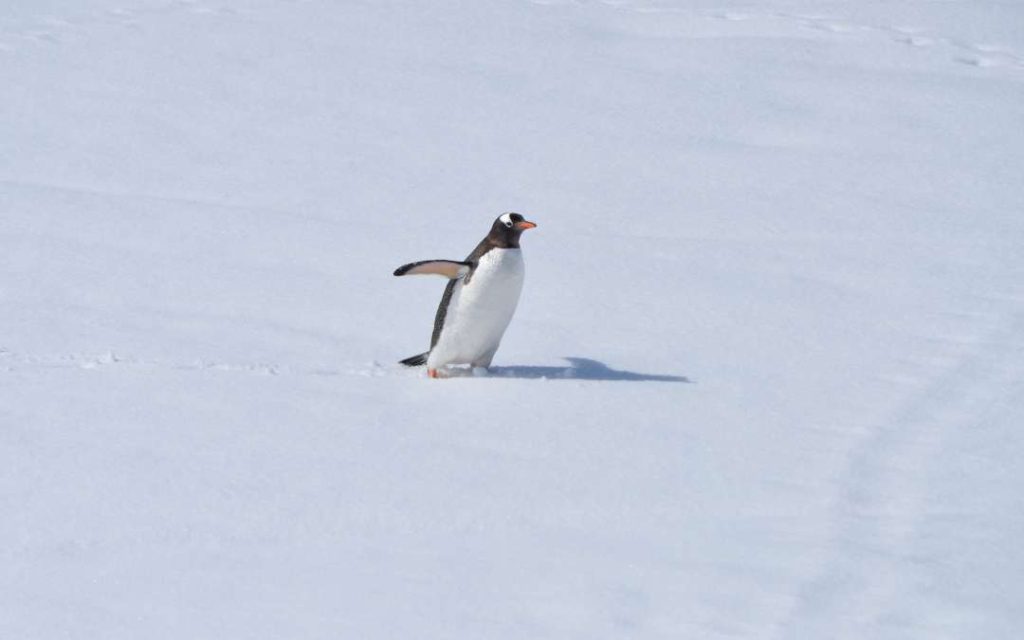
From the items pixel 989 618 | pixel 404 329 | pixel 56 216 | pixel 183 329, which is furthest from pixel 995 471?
pixel 56 216

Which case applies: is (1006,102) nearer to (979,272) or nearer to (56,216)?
(979,272)

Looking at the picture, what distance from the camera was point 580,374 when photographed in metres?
4.54

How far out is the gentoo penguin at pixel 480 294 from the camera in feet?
14.2

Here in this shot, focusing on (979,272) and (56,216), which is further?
(56,216)

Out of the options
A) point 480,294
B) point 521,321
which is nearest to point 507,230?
point 480,294

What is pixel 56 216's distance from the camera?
20.4 feet

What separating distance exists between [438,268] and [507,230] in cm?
24

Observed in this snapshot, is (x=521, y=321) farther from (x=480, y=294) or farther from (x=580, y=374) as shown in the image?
(x=480, y=294)

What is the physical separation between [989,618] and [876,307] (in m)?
2.59

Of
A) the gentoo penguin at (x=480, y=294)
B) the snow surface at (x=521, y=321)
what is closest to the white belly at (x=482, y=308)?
the gentoo penguin at (x=480, y=294)

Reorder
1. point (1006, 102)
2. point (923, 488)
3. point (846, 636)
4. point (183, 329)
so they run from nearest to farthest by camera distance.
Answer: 1. point (846, 636)
2. point (923, 488)
3. point (183, 329)
4. point (1006, 102)

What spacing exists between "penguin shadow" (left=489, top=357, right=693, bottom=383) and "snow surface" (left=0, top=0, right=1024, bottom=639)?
0.03 metres

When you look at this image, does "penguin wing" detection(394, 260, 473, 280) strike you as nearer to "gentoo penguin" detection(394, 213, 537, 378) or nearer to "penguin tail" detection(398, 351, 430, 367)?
"gentoo penguin" detection(394, 213, 537, 378)

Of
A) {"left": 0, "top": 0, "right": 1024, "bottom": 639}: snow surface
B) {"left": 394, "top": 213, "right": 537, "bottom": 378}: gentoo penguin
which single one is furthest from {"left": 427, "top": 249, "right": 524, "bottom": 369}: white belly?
{"left": 0, "top": 0, "right": 1024, "bottom": 639}: snow surface
